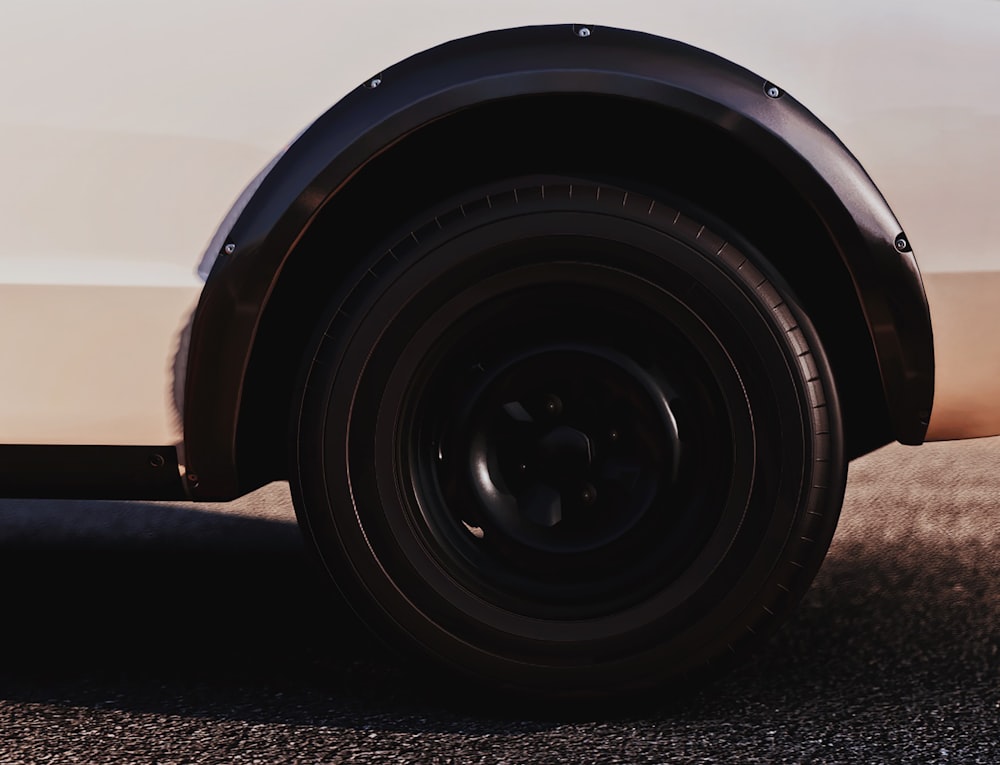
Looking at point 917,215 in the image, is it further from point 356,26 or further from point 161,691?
point 161,691

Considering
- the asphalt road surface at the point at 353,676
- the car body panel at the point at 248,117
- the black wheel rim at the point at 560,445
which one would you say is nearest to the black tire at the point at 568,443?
the black wheel rim at the point at 560,445

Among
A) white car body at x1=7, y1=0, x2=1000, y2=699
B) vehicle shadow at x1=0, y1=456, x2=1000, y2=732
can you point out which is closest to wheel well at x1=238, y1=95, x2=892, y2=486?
white car body at x1=7, y1=0, x2=1000, y2=699

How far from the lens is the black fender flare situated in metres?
1.94

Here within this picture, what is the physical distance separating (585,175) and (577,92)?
6.0 inches

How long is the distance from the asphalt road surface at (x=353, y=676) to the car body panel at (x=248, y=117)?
554mm

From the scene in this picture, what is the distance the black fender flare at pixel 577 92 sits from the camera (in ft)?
6.36

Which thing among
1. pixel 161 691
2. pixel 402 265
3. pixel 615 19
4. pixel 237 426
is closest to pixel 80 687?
pixel 161 691

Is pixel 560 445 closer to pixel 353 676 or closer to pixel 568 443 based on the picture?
pixel 568 443

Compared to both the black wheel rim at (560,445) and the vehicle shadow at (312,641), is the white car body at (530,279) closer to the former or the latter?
the black wheel rim at (560,445)

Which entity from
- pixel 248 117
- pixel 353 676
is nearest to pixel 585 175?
pixel 248 117

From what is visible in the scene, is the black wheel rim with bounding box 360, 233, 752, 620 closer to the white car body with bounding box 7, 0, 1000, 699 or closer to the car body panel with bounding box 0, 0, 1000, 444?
the white car body with bounding box 7, 0, 1000, 699

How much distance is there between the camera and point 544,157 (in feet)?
6.84

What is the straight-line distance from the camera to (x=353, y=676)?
227 centimetres

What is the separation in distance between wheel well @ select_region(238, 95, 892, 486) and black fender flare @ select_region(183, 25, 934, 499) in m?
0.05
